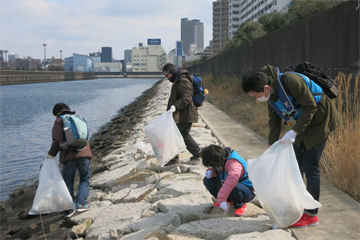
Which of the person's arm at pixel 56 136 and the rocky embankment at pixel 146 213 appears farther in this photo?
the person's arm at pixel 56 136

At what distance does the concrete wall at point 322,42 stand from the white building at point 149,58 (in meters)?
136

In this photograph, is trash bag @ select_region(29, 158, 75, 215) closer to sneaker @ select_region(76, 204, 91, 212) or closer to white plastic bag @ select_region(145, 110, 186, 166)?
sneaker @ select_region(76, 204, 91, 212)

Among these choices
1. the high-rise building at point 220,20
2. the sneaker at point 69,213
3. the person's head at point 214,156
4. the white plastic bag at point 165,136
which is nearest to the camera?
the person's head at point 214,156

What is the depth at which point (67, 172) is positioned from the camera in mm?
5035

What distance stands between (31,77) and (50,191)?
85105mm

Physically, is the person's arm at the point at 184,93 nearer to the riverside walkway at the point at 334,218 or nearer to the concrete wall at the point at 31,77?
the riverside walkway at the point at 334,218

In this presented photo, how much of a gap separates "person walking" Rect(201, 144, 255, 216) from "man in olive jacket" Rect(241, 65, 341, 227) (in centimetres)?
53

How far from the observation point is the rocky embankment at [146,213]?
3.35 m

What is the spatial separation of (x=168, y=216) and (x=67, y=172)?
184 centimetres

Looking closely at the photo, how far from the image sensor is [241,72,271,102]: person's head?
3.05 meters

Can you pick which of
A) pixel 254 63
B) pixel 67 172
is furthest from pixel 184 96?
pixel 254 63

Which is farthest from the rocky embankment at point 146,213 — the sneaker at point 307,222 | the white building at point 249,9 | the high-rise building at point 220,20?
the high-rise building at point 220,20

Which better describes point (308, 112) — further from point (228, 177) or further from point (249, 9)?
point (249, 9)

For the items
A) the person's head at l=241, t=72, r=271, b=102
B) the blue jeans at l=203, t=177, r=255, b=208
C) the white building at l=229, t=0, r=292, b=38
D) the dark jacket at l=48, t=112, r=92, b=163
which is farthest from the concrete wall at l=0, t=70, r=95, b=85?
the person's head at l=241, t=72, r=271, b=102
